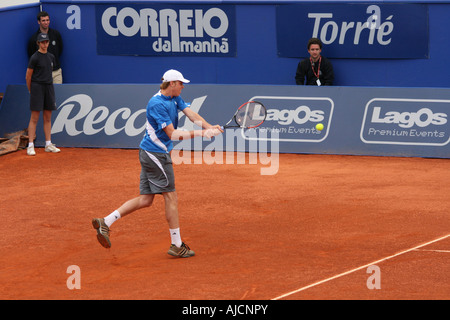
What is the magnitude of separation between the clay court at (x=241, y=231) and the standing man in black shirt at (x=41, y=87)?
1055 mm

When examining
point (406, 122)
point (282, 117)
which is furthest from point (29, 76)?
point (406, 122)

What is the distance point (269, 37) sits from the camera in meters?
16.9

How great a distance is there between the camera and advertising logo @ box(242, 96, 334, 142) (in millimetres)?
14448

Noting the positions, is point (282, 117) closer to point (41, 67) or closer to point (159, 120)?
point (41, 67)

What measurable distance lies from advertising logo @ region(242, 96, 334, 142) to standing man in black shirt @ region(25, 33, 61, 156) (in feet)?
12.8

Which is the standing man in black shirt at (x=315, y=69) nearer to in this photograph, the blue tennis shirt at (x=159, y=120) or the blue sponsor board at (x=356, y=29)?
the blue sponsor board at (x=356, y=29)

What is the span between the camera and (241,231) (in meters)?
9.78

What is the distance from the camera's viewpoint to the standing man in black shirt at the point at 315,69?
1567 centimetres

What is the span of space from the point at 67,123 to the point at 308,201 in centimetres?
646

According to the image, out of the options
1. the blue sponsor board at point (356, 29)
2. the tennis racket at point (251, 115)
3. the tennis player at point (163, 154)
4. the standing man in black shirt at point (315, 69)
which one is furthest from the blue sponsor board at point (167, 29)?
the tennis player at point (163, 154)

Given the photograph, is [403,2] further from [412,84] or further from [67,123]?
[67,123]

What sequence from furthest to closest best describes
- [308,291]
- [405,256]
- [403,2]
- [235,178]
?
[403,2] → [235,178] → [405,256] → [308,291]

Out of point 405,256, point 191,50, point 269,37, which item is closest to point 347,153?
point 269,37

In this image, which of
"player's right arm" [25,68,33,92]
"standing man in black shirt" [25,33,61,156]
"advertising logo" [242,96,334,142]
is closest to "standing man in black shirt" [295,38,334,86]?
"advertising logo" [242,96,334,142]
